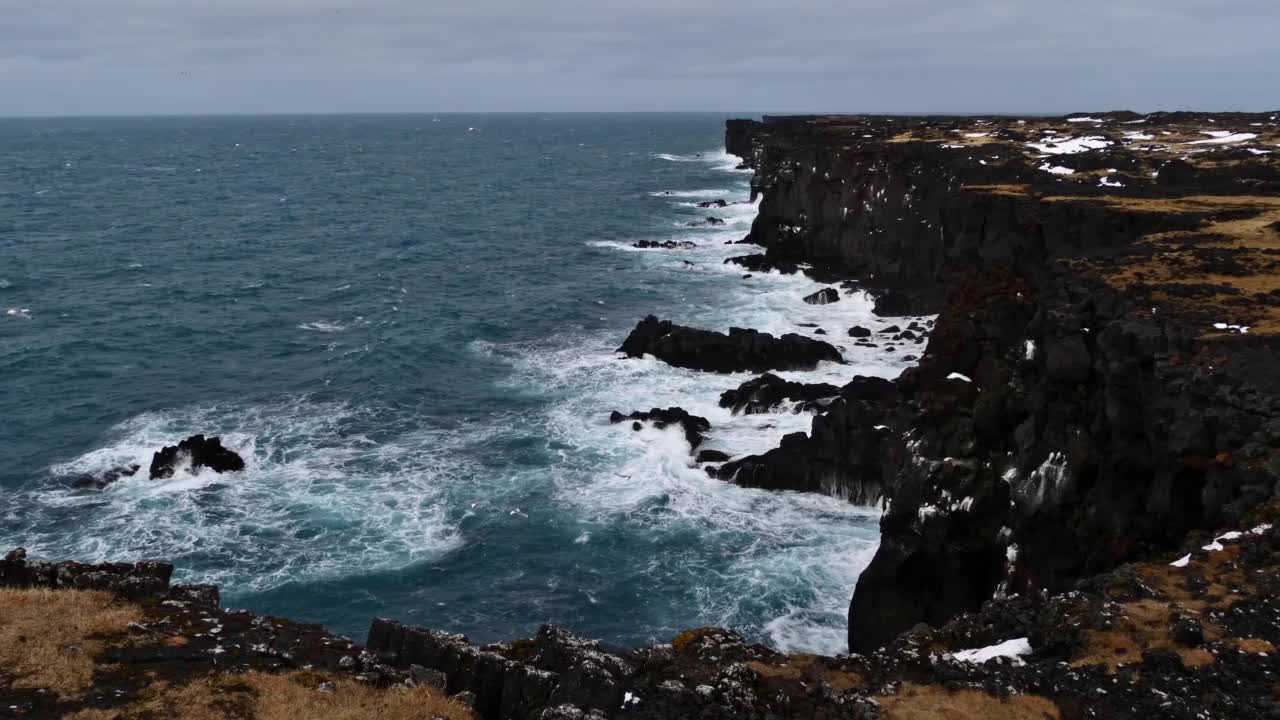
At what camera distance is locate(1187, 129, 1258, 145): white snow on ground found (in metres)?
89.9

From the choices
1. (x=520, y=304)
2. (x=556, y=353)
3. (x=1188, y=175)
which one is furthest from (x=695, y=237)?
(x=1188, y=175)

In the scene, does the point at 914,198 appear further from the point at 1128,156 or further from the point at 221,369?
the point at 221,369

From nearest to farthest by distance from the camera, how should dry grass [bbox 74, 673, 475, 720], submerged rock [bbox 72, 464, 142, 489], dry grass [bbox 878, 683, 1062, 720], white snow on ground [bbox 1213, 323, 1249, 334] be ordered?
dry grass [bbox 878, 683, 1062, 720] → dry grass [bbox 74, 673, 475, 720] → white snow on ground [bbox 1213, 323, 1249, 334] → submerged rock [bbox 72, 464, 142, 489]

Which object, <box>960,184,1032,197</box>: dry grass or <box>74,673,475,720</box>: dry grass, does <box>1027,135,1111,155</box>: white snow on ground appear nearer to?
<box>960,184,1032,197</box>: dry grass

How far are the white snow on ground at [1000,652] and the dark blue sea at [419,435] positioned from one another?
1468cm

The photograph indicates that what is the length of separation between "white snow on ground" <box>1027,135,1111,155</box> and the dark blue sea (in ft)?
78.7

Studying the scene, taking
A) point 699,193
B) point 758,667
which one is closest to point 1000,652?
point 758,667

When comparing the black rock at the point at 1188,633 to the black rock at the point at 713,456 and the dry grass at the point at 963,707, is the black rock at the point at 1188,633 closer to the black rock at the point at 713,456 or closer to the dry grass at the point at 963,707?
the dry grass at the point at 963,707

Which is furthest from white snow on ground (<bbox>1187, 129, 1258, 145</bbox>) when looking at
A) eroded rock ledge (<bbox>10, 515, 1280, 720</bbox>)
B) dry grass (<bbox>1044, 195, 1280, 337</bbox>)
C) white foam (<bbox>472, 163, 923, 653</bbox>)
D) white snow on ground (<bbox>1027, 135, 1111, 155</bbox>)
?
eroded rock ledge (<bbox>10, 515, 1280, 720</bbox>)

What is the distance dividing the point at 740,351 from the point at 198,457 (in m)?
33.9

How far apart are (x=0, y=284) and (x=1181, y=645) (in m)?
104

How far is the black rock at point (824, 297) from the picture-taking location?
82250 millimetres

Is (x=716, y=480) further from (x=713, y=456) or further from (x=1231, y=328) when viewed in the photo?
(x=1231, y=328)

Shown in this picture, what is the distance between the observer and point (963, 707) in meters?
A: 18.0
